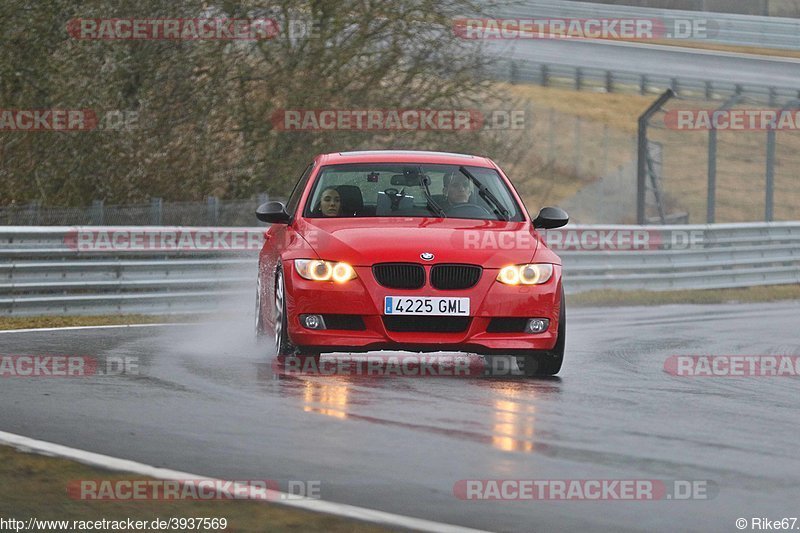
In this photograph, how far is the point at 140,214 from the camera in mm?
20859

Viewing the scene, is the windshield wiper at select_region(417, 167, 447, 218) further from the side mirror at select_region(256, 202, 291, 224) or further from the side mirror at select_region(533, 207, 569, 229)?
the side mirror at select_region(256, 202, 291, 224)

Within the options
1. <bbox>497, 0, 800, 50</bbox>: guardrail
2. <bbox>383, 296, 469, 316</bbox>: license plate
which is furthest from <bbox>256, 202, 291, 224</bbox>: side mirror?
<bbox>497, 0, 800, 50</bbox>: guardrail

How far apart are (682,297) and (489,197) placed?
39.7 ft

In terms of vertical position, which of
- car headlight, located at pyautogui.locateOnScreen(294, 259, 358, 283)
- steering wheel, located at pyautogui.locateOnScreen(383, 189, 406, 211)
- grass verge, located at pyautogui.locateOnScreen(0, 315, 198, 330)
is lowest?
grass verge, located at pyautogui.locateOnScreen(0, 315, 198, 330)

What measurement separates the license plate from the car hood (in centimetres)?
26

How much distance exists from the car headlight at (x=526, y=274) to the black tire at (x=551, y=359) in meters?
0.17

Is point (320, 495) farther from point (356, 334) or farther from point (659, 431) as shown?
point (356, 334)

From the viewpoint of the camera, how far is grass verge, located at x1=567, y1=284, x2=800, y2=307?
→ 2248cm

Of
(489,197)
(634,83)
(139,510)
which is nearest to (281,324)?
(489,197)

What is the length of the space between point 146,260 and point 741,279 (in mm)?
10750

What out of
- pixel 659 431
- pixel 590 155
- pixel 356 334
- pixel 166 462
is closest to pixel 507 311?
pixel 356 334

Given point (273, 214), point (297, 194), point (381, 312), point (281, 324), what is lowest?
point (281, 324)

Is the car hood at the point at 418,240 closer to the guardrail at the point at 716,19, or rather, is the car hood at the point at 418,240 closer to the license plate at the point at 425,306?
the license plate at the point at 425,306

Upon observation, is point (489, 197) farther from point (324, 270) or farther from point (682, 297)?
point (682, 297)
